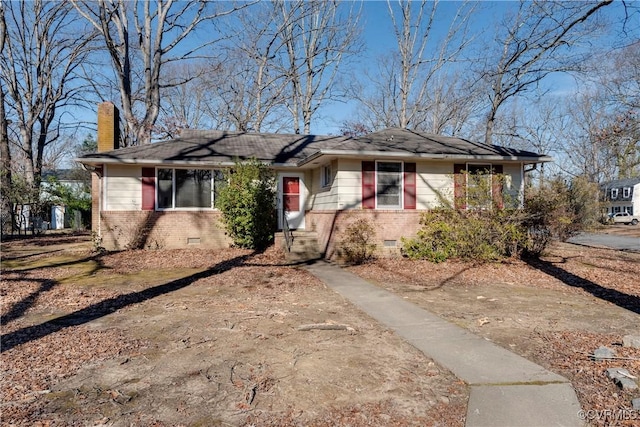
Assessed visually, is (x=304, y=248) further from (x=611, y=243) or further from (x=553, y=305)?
(x=611, y=243)

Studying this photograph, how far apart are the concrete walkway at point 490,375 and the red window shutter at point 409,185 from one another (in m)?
6.38

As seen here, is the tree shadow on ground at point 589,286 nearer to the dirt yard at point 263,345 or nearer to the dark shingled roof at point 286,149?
the dirt yard at point 263,345

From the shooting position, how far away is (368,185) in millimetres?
12180

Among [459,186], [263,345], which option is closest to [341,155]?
[459,186]

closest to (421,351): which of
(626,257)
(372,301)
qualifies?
(372,301)

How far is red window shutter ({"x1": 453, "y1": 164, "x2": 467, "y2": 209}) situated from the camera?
11.8 m

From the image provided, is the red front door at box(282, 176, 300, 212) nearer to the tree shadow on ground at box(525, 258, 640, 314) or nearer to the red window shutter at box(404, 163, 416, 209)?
the red window shutter at box(404, 163, 416, 209)

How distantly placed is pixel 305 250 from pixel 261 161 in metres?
3.81

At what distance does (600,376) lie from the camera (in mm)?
3775

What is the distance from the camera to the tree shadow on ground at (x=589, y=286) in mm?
6909

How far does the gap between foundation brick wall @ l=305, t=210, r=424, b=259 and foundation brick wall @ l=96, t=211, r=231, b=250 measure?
159 inches

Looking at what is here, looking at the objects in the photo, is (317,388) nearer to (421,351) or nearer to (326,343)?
(326,343)

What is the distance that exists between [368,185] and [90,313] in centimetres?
818

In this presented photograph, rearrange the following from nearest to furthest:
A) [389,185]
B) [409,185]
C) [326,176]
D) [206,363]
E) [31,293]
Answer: [206,363] → [31,293] → [389,185] → [409,185] → [326,176]
